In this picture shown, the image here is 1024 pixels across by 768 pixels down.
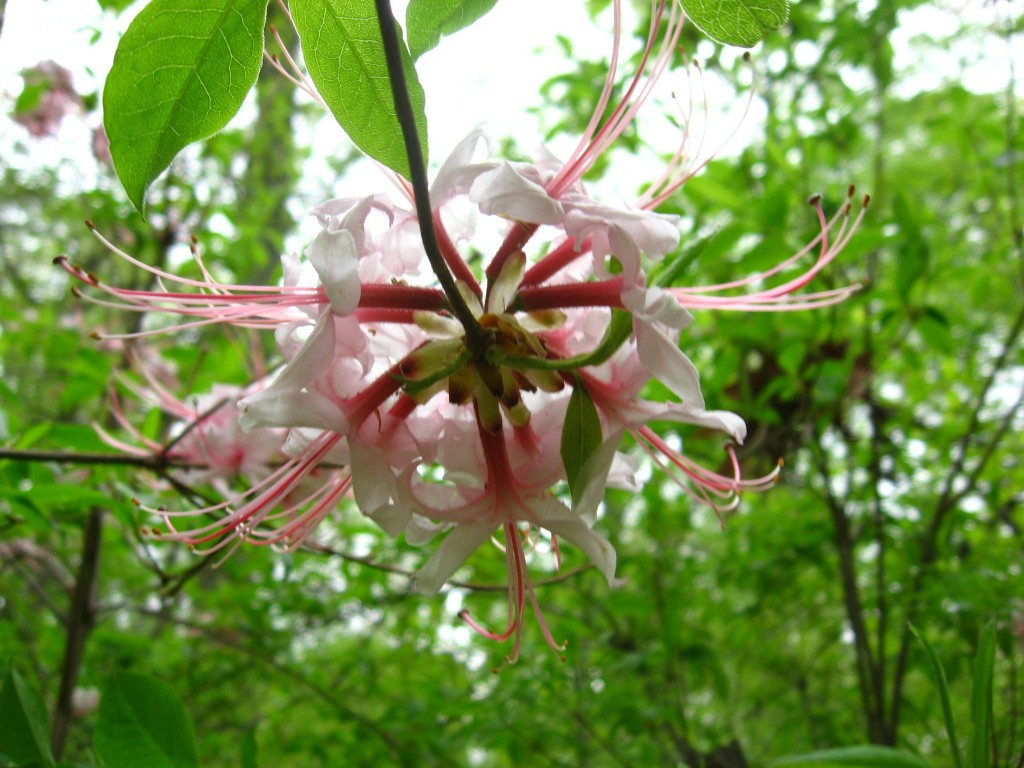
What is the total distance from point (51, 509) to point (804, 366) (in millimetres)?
1516

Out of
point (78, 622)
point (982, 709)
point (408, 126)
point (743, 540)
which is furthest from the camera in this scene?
point (743, 540)

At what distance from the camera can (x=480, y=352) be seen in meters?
0.60

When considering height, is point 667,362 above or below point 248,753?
above

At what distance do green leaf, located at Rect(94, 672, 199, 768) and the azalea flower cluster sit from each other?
0.16 m

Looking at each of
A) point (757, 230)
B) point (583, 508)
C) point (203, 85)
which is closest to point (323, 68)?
point (203, 85)

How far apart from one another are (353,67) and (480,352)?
0.74ft

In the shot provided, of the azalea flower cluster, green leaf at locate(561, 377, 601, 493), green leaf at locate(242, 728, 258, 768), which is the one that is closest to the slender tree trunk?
green leaf at locate(242, 728, 258, 768)

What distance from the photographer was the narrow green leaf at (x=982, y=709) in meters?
0.51

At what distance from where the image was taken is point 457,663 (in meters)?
2.48

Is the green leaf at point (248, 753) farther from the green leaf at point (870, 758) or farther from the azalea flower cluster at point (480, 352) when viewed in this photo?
the green leaf at point (870, 758)

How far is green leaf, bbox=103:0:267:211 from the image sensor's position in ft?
1.62

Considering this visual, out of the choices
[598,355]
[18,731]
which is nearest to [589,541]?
[598,355]

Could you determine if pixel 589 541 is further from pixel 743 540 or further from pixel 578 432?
pixel 743 540

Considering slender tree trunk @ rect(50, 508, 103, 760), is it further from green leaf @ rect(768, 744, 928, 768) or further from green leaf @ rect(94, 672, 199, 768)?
green leaf @ rect(768, 744, 928, 768)
